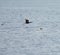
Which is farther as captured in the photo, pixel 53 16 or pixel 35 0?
pixel 35 0

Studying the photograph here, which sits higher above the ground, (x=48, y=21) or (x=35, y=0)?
(x=35, y=0)

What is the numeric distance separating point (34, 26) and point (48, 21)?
0.52m

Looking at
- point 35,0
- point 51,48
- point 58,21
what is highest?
point 35,0

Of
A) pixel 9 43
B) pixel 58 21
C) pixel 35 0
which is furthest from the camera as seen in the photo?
pixel 35 0

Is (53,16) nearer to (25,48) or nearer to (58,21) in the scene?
(58,21)

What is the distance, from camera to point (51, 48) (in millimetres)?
2748

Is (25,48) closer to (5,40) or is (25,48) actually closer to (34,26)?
(5,40)

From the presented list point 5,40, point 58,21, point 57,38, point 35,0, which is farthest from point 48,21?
point 35,0

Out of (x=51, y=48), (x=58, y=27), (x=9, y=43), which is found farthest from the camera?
(x=58, y=27)

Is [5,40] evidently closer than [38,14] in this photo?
Yes

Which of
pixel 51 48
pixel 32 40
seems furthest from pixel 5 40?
pixel 51 48

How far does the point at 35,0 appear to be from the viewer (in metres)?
6.95

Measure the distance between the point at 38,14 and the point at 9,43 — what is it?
210 centimetres

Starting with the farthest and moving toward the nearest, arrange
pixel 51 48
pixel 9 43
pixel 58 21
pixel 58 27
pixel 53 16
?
pixel 53 16 < pixel 58 21 < pixel 58 27 < pixel 9 43 < pixel 51 48
